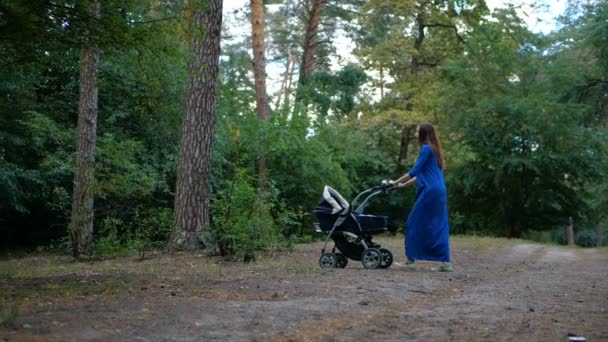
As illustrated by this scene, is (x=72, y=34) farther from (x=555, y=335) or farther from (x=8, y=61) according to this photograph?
(x=555, y=335)

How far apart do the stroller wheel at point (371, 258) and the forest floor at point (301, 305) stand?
277mm

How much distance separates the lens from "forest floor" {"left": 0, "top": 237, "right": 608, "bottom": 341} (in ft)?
17.7

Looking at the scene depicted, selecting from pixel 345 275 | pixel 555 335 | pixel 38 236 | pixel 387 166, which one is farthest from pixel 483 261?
pixel 387 166

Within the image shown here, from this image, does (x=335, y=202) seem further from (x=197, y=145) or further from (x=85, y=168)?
(x=85, y=168)

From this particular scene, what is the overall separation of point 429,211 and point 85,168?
25.9 ft

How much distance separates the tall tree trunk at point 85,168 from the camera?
1442 centimetres

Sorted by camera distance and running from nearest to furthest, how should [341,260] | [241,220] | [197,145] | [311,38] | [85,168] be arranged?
[341,260] < [241,220] < [197,145] < [85,168] < [311,38]

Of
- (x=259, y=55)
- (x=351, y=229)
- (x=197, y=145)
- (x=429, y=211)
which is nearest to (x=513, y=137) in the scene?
(x=259, y=55)

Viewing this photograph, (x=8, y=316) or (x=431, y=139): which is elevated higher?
(x=431, y=139)

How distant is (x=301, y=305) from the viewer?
6.67m

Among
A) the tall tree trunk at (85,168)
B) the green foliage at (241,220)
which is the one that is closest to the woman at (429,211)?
the green foliage at (241,220)

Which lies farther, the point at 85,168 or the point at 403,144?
the point at 403,144

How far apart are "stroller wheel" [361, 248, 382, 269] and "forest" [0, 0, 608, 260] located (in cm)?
243

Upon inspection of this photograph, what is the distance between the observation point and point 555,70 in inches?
1097
